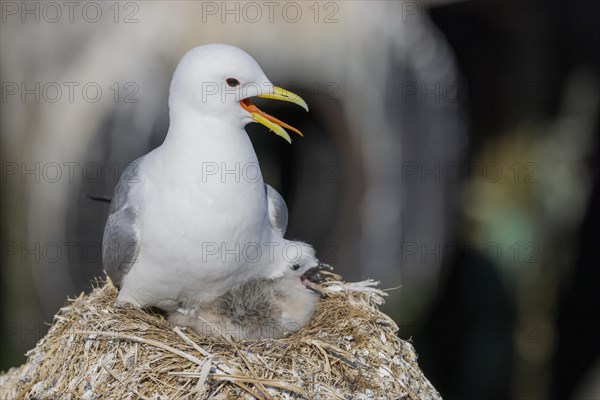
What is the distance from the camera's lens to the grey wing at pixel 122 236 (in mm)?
3686

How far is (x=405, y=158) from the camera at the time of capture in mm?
5598

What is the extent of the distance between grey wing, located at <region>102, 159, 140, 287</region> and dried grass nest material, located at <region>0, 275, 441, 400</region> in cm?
18

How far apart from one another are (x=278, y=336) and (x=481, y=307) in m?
3.20

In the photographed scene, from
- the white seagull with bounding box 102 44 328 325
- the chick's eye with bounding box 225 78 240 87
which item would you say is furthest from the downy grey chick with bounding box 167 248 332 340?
the chick's eye with bounding box 225 78 240 87

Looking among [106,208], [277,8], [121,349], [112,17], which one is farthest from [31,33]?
[121,349]

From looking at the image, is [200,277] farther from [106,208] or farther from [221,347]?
[106,208]

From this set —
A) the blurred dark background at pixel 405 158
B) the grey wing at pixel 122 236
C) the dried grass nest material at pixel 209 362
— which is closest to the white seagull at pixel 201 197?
the grey wing at pixel 122 236

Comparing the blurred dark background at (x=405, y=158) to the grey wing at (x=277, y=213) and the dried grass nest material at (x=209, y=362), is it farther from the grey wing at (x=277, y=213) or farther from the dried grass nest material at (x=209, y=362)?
the dried grass nest material at (x=209, y=362)

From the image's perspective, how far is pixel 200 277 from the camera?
11.9 feet

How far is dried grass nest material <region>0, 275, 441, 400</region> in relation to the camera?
126 inches

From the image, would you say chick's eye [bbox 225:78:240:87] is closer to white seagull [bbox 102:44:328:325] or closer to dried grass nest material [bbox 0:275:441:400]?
white seagull [bbox 102:44:328:325]

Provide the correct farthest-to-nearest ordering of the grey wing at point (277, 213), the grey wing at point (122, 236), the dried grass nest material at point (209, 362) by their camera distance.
→ the grey wing at point (277, 213) < the grey wing at point (122, 236) < the dried grass nest material at point (209, 362)

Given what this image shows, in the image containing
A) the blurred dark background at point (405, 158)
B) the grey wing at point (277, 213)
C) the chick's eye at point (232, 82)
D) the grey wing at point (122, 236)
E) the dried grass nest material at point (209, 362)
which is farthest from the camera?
the blurred dark background at point (405, 158)

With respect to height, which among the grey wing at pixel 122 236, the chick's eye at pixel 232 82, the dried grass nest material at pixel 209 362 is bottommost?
the dried grass nest material at pixel 209 362
